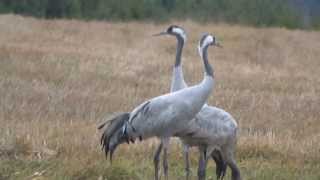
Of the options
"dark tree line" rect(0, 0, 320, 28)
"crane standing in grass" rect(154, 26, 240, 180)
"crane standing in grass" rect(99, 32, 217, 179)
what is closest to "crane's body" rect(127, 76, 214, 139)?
"crane standing in grass" rect(99, 32, 217, 179)

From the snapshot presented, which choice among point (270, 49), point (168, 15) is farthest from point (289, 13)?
point (270, 49)

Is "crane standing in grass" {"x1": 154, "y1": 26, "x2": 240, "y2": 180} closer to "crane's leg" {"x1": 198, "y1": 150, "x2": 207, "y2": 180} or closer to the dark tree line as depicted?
"crane's leg" {"x1": 198, "y1": 150, "x2": 207, "y2": 180}

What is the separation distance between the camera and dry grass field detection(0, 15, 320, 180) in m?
9.70

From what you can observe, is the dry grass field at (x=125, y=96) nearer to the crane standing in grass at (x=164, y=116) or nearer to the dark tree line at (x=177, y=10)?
the crane standing in grass at (x=164, y=116)

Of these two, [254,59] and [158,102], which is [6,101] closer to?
[158,102]

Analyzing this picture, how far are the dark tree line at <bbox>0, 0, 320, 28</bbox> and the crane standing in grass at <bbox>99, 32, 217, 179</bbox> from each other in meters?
39.3

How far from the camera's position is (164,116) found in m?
8.57

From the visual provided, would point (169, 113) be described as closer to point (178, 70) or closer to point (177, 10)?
point (178, 70)

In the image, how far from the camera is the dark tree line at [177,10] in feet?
161

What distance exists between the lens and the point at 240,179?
→ 933cm

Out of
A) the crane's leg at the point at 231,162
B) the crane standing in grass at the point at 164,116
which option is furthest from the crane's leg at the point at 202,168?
the crane standing in grass at the point at 164,116

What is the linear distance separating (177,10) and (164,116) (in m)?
47.7

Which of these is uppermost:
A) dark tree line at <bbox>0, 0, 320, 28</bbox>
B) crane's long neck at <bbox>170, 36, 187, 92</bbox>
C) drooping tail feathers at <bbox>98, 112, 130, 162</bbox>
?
crane's long neck at <bbox>170, 36, 187, 92</bbox>

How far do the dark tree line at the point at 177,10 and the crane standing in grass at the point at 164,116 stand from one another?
3929 cm
